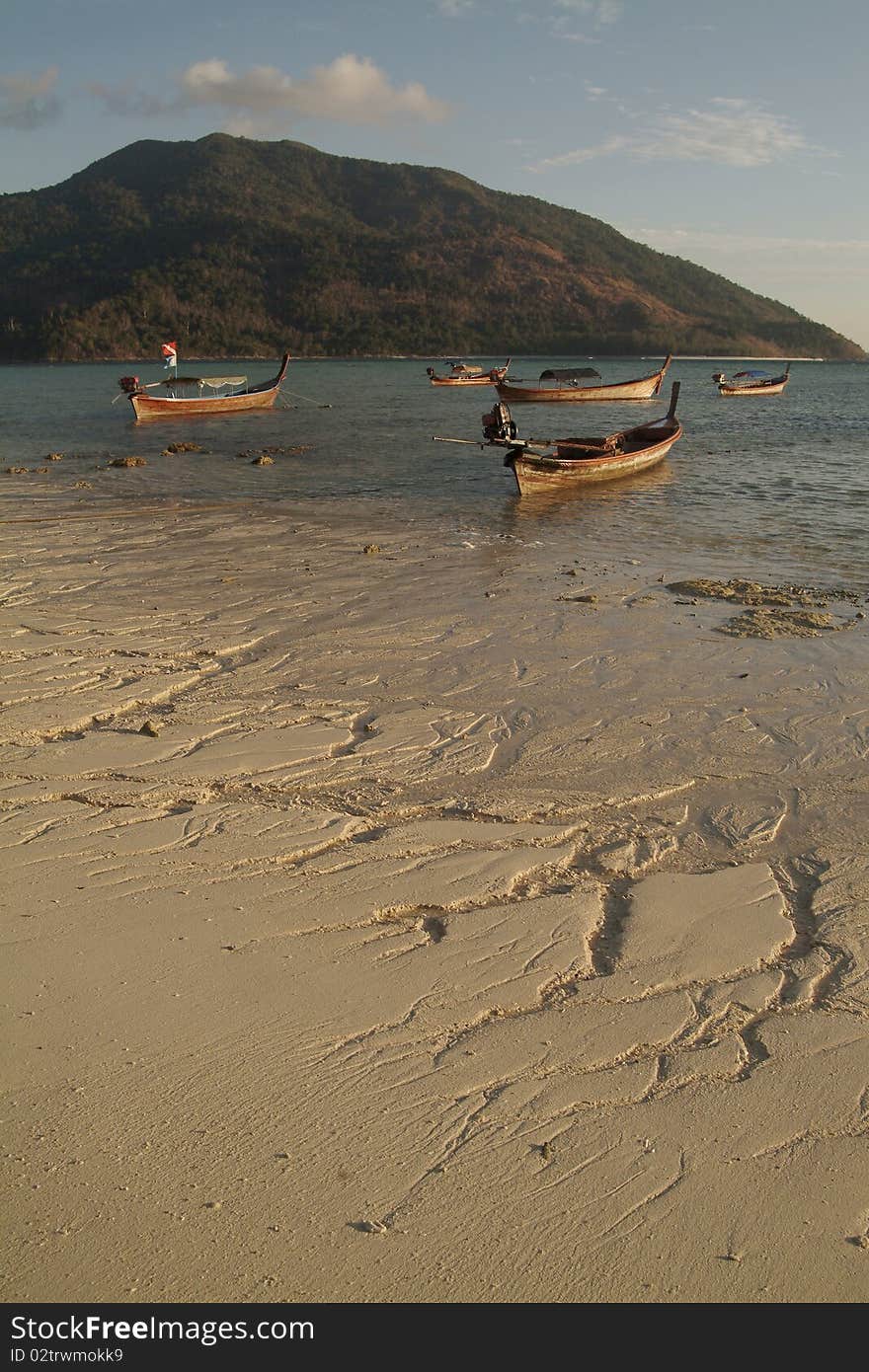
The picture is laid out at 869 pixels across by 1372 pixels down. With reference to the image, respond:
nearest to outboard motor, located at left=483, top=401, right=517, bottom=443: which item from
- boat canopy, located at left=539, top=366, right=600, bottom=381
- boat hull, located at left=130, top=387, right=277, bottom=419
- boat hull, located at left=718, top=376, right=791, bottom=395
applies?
boat hull, located at left=130, top=387, right=277, bottom=419

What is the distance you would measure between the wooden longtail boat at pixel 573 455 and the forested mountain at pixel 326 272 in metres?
107

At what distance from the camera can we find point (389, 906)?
394 centimetres

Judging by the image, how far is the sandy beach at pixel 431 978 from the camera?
2404 mm

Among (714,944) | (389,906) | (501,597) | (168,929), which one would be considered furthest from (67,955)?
(501,597)

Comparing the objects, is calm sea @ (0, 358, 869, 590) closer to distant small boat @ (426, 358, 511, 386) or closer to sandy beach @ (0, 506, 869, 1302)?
sandy beach @ (0, 506, 869, 1302)

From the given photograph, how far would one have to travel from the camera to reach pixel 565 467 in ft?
57.4

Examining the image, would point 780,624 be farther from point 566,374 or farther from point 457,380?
point 457,380

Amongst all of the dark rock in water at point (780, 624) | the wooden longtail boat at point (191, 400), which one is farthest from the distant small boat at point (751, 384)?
the dark rock in water at point (780, 624)

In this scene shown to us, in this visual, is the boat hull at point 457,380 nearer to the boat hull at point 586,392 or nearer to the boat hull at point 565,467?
the boat hull at point 586,392

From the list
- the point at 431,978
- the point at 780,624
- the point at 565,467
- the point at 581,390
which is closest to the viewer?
the point at 431,978

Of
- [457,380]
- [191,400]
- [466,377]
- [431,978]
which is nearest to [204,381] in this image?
[191,400]

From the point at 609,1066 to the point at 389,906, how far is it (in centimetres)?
118

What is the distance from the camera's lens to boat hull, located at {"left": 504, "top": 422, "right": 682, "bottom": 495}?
658 inches

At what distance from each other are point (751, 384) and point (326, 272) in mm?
93751
